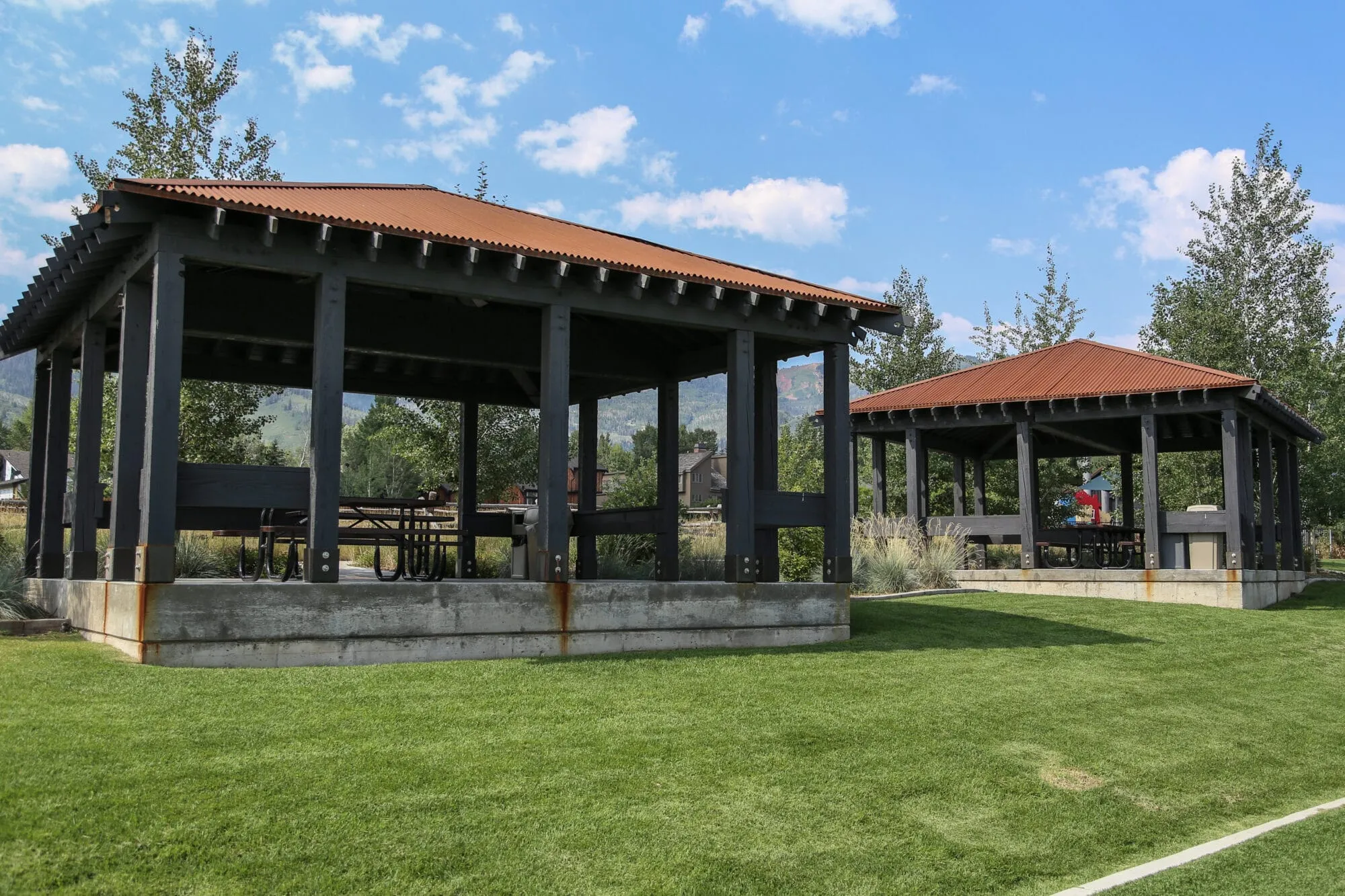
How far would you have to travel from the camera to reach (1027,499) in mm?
21062

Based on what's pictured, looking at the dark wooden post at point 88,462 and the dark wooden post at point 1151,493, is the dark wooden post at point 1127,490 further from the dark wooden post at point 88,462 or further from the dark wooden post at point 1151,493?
the dark wooden post at point 88,462

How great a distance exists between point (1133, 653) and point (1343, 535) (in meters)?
51.2

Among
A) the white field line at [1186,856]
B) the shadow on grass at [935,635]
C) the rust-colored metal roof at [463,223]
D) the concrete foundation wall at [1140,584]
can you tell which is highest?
the rust-colored metal roof at [463,223]

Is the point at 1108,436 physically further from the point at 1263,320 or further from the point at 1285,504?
the point at 1263,320

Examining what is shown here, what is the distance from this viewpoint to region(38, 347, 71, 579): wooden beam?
1333 centimetres

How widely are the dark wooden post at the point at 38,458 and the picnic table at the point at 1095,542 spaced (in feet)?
54.0

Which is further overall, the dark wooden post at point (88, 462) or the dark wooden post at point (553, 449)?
the dark wooden post at point (88, 462)

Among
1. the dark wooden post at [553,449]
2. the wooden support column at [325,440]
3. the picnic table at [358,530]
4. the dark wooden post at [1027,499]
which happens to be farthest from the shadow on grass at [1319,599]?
the wooden support column at [325,440]

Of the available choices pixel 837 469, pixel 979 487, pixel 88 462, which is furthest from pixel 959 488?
pixel 88 462

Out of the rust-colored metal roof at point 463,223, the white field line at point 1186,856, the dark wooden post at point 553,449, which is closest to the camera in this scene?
the white field line at point 1186,856

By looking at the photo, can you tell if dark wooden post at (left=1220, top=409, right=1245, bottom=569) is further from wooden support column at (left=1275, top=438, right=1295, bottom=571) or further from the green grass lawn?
the green grass lawn

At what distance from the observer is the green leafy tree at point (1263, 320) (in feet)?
116

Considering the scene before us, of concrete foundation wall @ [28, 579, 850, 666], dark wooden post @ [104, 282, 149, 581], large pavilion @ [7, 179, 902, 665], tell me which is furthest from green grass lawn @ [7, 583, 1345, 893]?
dark wooden post @ [104, 282, 149, 581]

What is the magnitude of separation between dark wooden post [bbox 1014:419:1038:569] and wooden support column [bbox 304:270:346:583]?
48.1 ft
